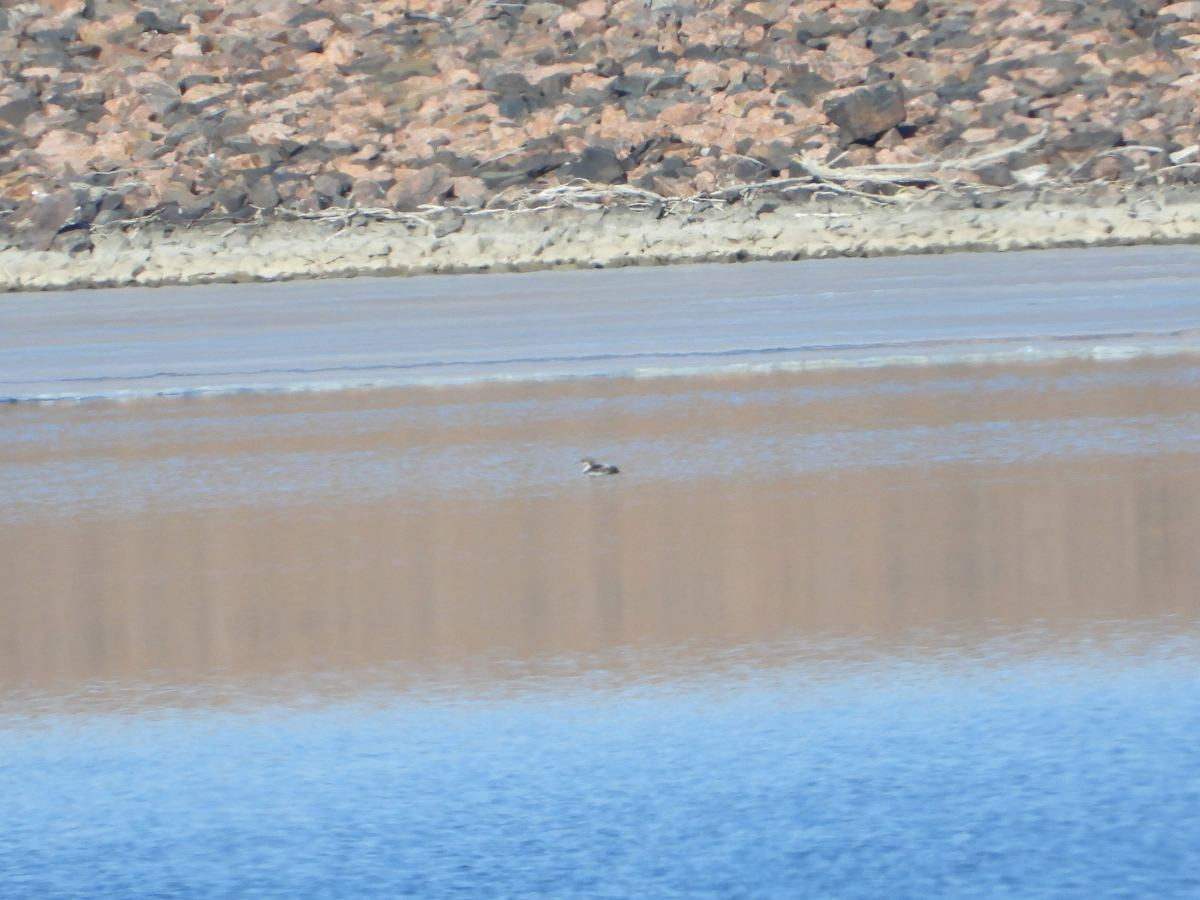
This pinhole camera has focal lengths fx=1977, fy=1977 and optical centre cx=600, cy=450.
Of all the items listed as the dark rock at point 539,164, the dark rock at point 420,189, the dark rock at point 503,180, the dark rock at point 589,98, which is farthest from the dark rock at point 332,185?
the dark rock at point 589,98

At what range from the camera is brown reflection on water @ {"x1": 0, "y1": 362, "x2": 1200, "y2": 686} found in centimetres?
463

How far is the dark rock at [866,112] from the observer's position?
23547 millimetres

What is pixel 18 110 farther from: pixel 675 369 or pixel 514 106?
pixel 675 369

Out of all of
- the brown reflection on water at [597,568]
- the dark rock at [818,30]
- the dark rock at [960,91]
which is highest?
the dark rock at [818,30]

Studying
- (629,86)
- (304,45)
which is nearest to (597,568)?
(629,86)

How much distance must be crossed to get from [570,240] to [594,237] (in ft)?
0.83

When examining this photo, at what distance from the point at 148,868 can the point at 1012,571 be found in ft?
8.57

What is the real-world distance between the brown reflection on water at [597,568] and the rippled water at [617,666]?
0.06 feet

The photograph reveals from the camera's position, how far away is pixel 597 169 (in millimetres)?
22625

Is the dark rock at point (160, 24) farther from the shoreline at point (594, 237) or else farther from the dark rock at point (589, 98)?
the shoreline at point (594, 237)

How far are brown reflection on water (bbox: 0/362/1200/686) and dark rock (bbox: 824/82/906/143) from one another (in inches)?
680

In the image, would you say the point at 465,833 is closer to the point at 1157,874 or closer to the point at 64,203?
the point at 1157,874

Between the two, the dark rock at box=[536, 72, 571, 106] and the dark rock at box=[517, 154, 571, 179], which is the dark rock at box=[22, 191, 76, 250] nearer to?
the dark rock at box=[517, 154, 571, 179]

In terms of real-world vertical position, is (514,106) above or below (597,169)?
above
